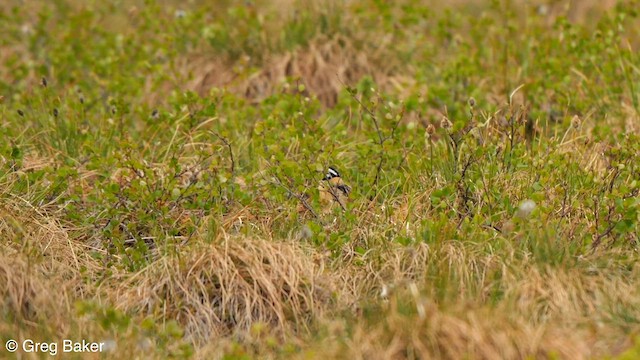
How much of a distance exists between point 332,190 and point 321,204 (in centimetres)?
15

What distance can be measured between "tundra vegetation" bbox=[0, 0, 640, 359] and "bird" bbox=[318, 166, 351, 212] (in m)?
0.06

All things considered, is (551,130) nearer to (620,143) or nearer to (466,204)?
(620,143)

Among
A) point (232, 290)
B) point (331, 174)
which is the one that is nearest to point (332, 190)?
point (331, 174)

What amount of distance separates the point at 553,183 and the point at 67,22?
526 centimetres

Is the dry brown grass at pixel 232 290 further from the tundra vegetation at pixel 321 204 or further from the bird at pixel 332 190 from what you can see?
the bird at pixel 332 190

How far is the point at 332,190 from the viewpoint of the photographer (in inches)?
219

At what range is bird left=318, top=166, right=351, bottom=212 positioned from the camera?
220 inches

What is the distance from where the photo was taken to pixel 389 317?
421 cm

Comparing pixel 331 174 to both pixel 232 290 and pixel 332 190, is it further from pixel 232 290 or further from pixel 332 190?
pixel 232 290

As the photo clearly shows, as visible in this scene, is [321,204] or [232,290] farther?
[321,204]

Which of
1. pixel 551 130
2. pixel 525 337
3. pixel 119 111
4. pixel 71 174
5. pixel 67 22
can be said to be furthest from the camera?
pixel 67 22

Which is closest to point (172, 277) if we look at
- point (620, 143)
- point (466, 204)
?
point (466, 204)

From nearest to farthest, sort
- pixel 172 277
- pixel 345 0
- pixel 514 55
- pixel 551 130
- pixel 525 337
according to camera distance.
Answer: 1. pixel 525 337
2. pixel 172 277
3. pixel 551 130
4. pixel 514 55
5. pixel 345 0

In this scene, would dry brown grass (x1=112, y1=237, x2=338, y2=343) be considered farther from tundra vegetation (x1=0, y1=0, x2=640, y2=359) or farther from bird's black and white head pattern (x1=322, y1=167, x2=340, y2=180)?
bird's black and white head pattern (x1=322, y1=167, x2=340, y2=180)
